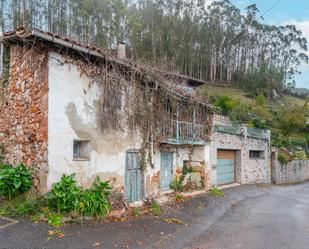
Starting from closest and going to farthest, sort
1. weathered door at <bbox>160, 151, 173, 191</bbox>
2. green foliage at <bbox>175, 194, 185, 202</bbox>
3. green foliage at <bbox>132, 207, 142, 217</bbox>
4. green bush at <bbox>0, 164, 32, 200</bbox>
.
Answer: green bush at <bbox>0, 164, 32, 200</bbox>, green foliage at <bbox>132, 207, 142, 217</bbox>, green foliage at <bbox>175, 194, 185, 202</bbox>, weathered door at <bbox>160, 151, 173, 191</bbox>

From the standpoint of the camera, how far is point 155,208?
11562 millimetres

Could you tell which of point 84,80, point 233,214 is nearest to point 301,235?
point 233,214

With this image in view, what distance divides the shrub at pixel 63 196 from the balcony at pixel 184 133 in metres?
5.50

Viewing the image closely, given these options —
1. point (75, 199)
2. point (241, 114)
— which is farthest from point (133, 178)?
point (241, 114)

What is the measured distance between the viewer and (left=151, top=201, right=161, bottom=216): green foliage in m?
11.1

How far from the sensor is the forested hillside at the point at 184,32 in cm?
3003

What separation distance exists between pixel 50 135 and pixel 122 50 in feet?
17.0

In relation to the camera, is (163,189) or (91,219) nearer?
(91,219)

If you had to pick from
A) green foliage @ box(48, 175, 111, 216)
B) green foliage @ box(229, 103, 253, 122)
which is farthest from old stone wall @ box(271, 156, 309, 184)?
green foliage @ box(48, 175, 111, 216)

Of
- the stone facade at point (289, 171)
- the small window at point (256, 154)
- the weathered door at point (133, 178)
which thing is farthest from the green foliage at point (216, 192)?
the stone facade at point (289, 171)

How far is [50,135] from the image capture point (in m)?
9.13

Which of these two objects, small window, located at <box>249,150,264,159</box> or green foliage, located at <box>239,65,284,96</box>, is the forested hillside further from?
small window, located at <box>249,150,264,159</box>

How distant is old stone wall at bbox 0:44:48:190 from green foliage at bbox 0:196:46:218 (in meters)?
0.43

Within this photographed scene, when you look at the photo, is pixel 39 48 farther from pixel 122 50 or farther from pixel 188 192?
pixel 188 192
